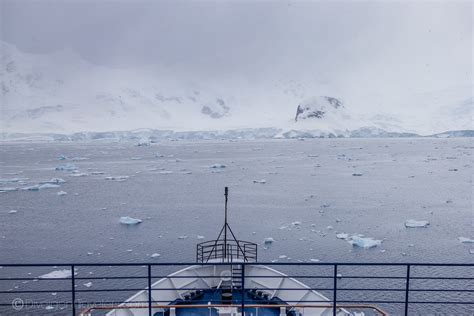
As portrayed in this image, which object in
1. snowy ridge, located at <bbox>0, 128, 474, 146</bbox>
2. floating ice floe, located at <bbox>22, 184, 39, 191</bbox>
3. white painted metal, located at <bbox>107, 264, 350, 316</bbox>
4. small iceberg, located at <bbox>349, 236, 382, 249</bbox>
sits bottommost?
small iceberg, located at <bbox>349, 236, 382, 249</bbox>

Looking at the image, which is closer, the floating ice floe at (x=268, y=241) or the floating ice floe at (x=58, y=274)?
the floating ice floe at (x=58, y=274)

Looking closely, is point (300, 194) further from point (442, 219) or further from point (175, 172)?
point (175, 172)

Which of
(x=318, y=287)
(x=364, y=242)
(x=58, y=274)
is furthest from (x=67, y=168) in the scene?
(x=318, y=287)

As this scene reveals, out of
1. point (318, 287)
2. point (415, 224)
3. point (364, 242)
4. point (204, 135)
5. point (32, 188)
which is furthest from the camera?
point (204, 135)

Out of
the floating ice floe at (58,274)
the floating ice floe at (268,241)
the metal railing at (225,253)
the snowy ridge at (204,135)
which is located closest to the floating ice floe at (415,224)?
the floating ice floe at (268,241)

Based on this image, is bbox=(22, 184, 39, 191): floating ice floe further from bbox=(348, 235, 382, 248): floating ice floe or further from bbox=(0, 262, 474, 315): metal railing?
bbox=(348, 235, 382, 248): floating ice floe

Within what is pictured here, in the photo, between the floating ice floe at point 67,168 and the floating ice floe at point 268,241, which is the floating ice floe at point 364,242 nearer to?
the floating ice floe at point 268,241

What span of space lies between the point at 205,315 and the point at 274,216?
15422 millimetres

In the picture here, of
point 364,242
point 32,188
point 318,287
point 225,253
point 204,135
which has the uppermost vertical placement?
point 204,135

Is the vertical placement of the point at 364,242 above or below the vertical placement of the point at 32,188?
below

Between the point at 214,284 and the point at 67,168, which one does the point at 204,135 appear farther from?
the point at 214,284

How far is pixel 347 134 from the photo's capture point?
418ft

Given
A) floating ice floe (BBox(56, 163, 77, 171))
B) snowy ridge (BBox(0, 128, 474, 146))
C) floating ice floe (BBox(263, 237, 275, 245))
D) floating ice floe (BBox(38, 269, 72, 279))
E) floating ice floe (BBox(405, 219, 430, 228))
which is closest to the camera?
floating ice floe (BBox(38, 269, 72, 279))

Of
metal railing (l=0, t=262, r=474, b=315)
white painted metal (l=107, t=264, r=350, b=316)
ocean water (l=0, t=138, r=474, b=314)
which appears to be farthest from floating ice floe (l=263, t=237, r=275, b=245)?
white painted metal (l=107, t=264, r=350, b=316)
